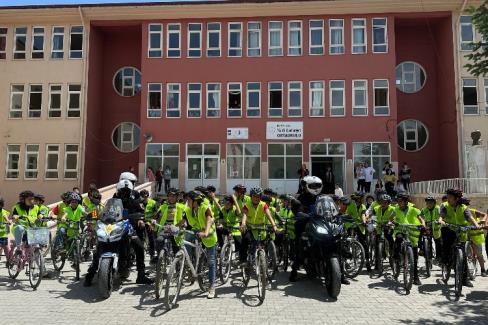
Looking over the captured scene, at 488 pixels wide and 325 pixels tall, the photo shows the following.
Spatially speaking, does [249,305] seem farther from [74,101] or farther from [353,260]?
[74,101]

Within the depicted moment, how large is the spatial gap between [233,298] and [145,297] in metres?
1.44

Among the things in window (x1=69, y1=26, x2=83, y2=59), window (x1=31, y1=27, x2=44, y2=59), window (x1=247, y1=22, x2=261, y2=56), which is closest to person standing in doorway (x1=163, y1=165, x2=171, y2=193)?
window (x1=247, y1=22, x2=261, y2=56)

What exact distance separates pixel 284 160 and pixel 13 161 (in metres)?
16.2

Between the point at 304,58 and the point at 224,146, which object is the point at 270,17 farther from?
the point at 224,146

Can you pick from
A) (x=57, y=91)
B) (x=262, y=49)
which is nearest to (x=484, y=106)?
(x=262, y=49)

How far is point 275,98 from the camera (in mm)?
26094

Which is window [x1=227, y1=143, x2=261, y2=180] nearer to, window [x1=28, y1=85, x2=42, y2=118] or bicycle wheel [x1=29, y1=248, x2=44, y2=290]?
window [x1=28, y1=85, x2=42, y2=118]

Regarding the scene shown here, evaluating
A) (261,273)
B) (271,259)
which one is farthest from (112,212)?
(271,259)

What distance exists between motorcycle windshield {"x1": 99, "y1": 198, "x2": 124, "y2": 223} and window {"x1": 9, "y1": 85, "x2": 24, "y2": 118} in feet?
75.0

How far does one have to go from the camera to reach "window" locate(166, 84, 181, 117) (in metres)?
26.6

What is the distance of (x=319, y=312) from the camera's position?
6.56 m

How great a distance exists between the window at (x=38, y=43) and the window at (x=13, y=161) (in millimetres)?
5642

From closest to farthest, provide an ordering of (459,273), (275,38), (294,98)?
(459,273), (294,98), (275,38)

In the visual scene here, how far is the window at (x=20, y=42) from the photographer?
2762cm
